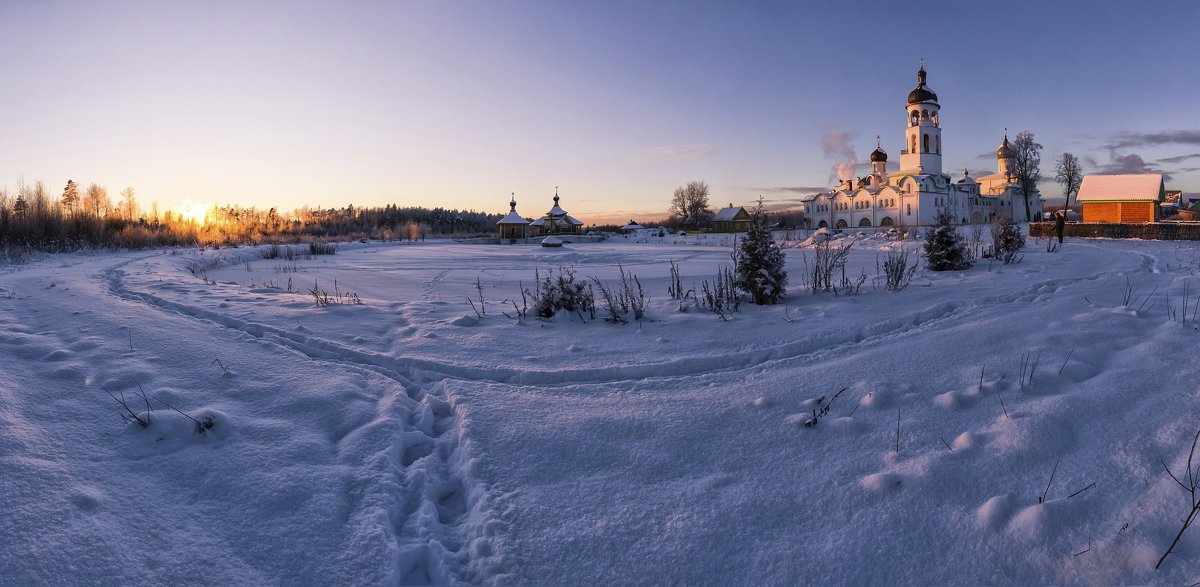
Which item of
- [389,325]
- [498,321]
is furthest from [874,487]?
[389,325]

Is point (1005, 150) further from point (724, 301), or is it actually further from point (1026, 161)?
point (724, 301)

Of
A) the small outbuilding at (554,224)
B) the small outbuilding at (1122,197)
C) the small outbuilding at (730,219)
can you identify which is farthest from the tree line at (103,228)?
Result: the small outbuilding at (1122,197)

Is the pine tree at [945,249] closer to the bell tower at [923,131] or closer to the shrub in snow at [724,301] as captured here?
the shrub in snow at [724,301]

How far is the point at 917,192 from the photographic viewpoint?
54594 mm

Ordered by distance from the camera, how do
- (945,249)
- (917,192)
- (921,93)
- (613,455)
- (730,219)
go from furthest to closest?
(730,219) → (921,93) → (917,192) → (945,249) → (613,455)

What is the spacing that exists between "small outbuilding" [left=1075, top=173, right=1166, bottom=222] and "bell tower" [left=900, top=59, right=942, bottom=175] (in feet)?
59.9

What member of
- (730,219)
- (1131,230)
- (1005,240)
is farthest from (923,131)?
(1005,240)

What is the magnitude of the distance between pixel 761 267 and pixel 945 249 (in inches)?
248

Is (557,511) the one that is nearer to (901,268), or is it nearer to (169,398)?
(169,398)

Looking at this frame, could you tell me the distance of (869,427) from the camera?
12.5ft

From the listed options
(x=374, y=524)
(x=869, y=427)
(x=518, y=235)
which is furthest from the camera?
(x=518, y=235)

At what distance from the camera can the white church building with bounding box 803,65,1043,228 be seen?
55375mm

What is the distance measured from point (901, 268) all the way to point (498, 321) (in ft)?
20.4

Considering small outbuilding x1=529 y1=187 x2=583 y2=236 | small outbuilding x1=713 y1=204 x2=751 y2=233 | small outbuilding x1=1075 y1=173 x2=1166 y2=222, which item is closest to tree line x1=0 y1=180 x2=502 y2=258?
small outbuilding x1=529 y1=187 x2=583 y2=236
